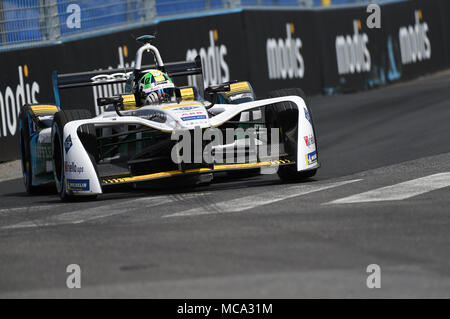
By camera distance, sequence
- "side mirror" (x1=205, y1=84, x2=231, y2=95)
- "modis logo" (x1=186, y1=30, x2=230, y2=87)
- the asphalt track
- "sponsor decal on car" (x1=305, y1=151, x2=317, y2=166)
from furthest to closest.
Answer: "modis logo" (x1=186, y1=30, x2=230, y2=87)
"side mirror" (x1=205, y1=84, x2=231, y2=95)
"sponsor decal on car" (x1=305, y1=151, x2=317, y2=166)
the asphalt track

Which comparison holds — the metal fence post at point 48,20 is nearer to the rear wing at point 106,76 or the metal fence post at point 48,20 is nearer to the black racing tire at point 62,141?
the rear wing at point 106,76

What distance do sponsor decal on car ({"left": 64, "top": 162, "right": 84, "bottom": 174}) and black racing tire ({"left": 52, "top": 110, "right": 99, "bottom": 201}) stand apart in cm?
13

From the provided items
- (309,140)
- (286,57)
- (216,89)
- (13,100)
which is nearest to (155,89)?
(216,89)

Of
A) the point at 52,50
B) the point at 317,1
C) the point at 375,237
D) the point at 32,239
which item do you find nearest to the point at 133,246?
the point at 32,239

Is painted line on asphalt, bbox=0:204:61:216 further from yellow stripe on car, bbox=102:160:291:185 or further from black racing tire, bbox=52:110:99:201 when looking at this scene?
yellow stripe on car, bbox=102:160:291:185

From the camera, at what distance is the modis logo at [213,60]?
62.6 ft

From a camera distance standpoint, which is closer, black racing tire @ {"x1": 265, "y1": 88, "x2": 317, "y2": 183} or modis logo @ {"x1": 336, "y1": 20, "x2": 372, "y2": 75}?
black racing tire @ {"x1": 265, "y1": 88, "x2": 317, "y2": 183}

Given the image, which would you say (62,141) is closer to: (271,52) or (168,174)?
(168,174)

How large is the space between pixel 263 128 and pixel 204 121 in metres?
0.98

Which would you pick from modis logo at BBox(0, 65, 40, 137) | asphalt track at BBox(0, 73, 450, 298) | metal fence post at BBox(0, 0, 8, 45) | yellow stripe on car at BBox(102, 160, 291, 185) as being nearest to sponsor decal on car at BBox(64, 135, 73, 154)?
yellow stripe on car at BBox(102, 160, 291, 185)

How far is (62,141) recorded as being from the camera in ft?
30.2

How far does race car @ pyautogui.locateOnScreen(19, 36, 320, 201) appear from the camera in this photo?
29.5 ft

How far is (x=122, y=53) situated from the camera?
685 inches
